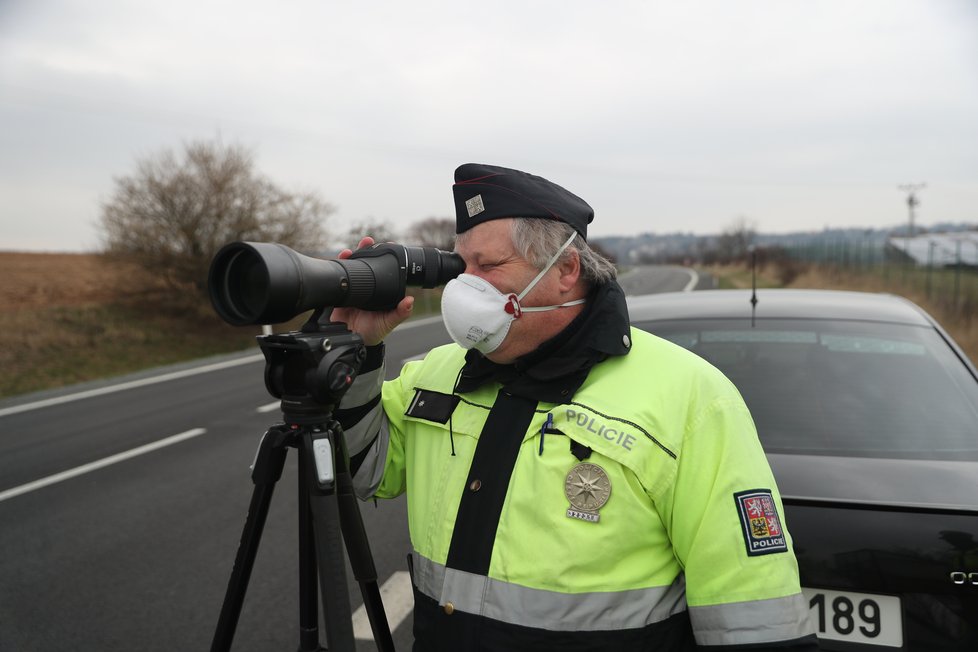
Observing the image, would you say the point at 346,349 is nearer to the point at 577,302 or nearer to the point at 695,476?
the point at 577,302

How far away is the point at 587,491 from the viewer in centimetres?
142

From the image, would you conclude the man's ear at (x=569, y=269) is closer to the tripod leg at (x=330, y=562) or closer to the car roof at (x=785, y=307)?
the tripod leg at (x=330, y=562)

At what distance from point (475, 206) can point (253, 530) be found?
0.85 meters

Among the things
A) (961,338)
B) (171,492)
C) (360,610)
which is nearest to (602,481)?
(360,610)

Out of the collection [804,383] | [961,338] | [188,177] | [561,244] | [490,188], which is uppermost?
[188,177]

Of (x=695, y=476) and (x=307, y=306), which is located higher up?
(x=307, y=306)

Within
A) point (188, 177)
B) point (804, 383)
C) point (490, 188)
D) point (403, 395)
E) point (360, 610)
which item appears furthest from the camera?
point (188, 177)

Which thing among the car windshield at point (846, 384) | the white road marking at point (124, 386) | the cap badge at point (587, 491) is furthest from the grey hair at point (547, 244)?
the white road marking at point (124, 386)

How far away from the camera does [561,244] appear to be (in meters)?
1.68

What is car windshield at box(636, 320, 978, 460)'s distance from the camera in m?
2.16

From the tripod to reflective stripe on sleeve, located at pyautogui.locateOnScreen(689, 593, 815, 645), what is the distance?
656 millimetres

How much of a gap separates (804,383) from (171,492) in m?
4.34

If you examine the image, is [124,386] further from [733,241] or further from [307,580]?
[733,241]

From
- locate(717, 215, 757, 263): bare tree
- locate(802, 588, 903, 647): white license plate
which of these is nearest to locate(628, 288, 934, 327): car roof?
locate(802, 588, 903, 647): white license plate
